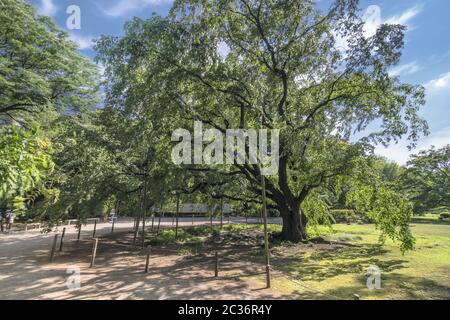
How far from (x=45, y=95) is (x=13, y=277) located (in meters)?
13.2

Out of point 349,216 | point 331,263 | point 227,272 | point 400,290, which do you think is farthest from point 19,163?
point 349,216

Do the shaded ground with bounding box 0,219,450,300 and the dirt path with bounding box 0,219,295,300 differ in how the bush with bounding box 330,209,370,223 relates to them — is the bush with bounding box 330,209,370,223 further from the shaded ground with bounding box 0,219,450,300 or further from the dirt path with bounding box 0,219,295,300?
the dirt path with bounding box 0,219,295,300

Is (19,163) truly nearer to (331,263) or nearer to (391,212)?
(331,263)

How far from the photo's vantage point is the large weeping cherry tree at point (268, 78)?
11.1 metres

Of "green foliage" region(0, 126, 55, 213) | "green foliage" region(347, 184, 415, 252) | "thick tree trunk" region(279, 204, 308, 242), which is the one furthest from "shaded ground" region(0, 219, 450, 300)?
"green foliage" region(0, 126, 55, 213)

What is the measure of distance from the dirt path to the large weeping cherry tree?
5.17 meters

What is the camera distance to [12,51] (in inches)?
663

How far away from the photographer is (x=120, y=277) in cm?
871

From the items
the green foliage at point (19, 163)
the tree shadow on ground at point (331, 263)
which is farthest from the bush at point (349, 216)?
the green foliage at point (19, 163)

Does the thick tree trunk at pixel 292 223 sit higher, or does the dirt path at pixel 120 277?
the thick tree trunk at pixel 292 223

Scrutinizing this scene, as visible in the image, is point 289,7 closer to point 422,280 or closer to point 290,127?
point 290,127

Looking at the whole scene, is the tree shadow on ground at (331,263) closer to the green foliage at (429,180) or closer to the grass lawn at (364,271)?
the grass lawn at (364,271)

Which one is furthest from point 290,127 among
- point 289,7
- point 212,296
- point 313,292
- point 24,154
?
point 24,154

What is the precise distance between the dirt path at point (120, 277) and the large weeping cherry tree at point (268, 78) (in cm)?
517
